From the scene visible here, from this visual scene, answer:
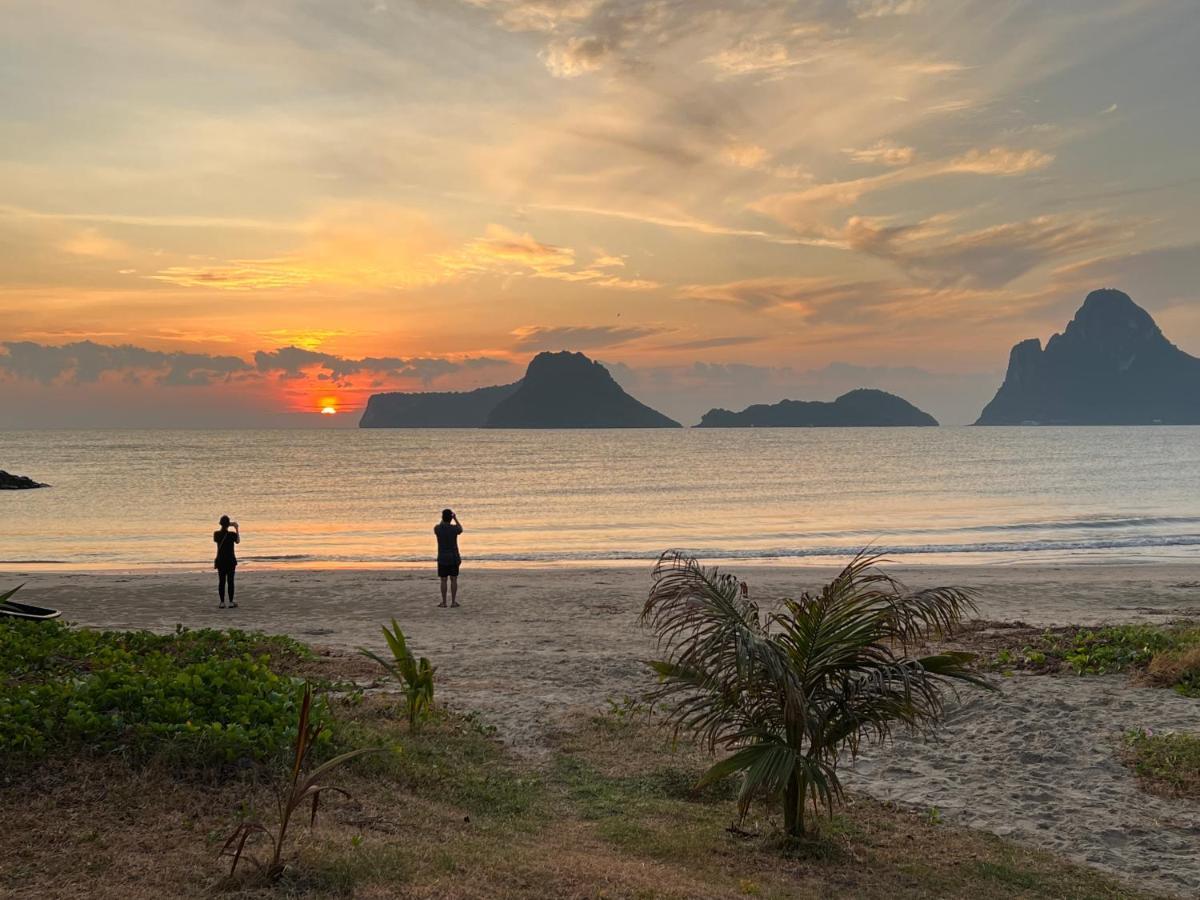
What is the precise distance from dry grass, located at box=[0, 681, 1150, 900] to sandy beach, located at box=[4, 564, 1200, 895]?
3.00 feet

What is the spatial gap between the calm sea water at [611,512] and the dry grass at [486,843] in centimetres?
2297

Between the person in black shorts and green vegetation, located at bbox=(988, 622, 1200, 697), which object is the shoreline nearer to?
the person in black shorts

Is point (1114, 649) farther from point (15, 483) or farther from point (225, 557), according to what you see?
point (15, 483)

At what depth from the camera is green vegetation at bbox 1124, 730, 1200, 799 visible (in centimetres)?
798

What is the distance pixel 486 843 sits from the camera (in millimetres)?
6293

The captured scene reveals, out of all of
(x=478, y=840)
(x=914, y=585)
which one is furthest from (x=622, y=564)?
(x=478, y=840)

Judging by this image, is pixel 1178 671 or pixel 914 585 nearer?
pixel 1178 671

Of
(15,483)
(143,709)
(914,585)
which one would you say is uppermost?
(143,709)

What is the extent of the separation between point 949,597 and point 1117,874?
7.97 ft

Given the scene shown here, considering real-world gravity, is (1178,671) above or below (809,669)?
below

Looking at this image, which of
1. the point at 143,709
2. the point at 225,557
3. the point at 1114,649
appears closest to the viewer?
the point at 143,709

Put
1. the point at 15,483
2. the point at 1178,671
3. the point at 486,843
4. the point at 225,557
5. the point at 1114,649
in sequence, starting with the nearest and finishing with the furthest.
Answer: the point at 486,843
the point at 1178,671
the point at 1114,649
the point at 225,557
the point at 15,483

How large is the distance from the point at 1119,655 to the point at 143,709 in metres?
11.6

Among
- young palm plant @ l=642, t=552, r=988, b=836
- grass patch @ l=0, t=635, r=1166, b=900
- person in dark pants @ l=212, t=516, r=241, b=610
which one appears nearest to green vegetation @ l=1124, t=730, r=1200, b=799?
grass patch @ l=0, t=635, r=1166, b=900
